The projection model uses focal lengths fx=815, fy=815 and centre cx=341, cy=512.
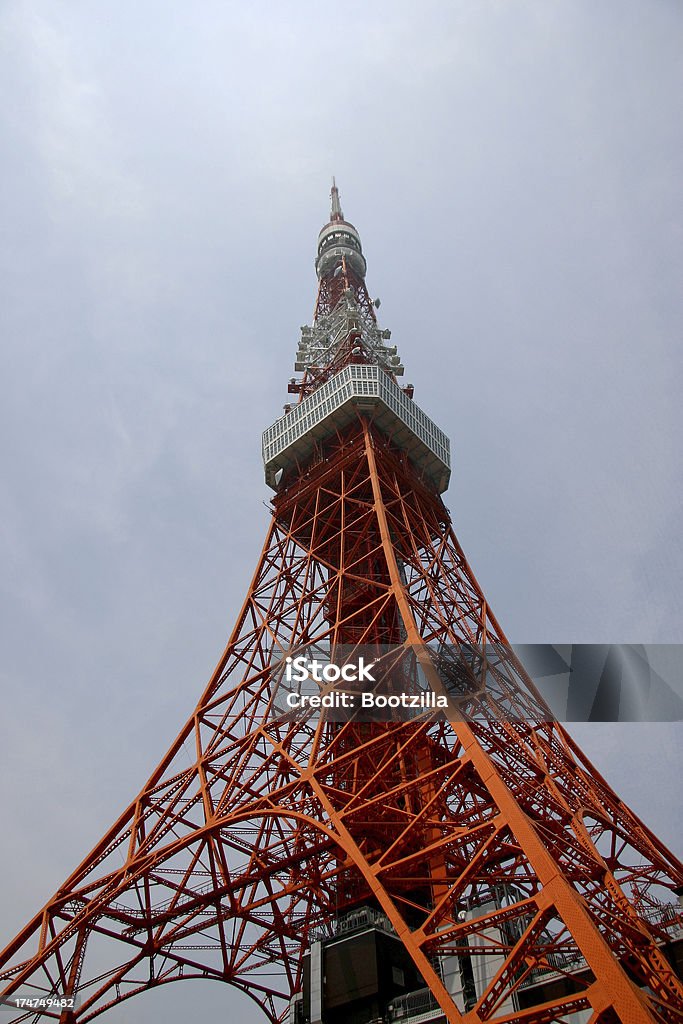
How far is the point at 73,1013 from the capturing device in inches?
761

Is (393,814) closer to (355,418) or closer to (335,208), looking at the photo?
Answer: (355,418)

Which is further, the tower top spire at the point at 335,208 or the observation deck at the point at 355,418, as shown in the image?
the tower top spire at the point at 335,208

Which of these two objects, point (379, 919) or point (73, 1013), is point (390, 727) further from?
point (73, 1013)

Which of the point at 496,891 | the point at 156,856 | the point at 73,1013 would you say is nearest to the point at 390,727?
Answer: the point at 496,891

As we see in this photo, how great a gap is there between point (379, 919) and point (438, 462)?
1632 cm

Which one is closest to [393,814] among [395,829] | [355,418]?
[395,829]

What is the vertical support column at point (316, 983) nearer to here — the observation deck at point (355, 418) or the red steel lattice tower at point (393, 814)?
the red steel lattice tower at point (393, 814)

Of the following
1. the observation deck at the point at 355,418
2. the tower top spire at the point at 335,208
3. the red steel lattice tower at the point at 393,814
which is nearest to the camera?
the red steel lattice tower at the point at 393,814

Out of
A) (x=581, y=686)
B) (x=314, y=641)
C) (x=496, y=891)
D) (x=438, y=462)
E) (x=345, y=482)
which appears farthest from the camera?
(x=438, y=462)

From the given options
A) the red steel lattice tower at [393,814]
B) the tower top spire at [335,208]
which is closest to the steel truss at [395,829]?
the red steel lattice tower at [393,814]

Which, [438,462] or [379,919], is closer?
[379,919]

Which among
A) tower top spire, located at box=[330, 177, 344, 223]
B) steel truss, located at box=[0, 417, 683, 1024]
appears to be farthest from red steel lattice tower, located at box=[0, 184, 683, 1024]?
tower top spire, located at box=[330, 177, 344, 223]

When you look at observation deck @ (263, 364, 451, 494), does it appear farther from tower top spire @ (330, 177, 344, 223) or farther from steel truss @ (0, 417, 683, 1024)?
tower top spire @ (330, 177, 344, 223)

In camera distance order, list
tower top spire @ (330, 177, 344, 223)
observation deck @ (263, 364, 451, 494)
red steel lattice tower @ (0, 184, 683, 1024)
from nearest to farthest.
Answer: red steel lattice tower @ (0, 184, 683, 1024) < observation deck @ (263, 364, 451, 494) < tower top spire @ (330, 177, 344, 223)
